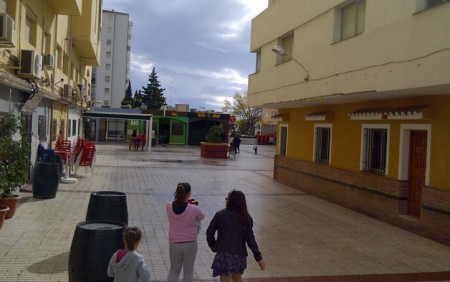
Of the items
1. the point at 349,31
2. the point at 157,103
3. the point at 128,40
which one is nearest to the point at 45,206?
the point at 349,31

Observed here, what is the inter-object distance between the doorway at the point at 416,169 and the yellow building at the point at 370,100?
0.02 m

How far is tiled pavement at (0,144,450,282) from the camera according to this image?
7.20m

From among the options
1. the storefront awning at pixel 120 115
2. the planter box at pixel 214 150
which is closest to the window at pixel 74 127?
the storefront awning at pixel 120 115

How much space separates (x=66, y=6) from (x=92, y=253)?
12.2 meters

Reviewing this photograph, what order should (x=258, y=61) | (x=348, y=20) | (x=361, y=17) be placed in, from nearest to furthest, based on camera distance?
(x=361, y=17) → (x=348, y=20) → (x=258, y=61)

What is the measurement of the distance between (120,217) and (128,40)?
340ft

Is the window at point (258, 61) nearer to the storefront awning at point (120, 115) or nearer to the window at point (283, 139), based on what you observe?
the window at point (283, 139)

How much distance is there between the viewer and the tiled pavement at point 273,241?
720cm

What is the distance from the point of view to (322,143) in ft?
54.3

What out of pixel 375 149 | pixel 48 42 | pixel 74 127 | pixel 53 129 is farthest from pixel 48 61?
pixel 74 127

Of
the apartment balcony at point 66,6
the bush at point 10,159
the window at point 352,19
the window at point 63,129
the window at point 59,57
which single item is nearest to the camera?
the bush at point 10,159

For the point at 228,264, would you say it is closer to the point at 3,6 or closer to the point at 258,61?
the point at 3,6

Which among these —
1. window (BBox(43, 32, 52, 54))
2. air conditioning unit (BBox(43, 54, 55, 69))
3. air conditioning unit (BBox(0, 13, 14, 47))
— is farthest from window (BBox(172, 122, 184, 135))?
air conditioning unit (BBox(0, 13, 14, 47))

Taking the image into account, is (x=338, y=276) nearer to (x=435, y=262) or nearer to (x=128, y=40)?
(x=435, y=262)
